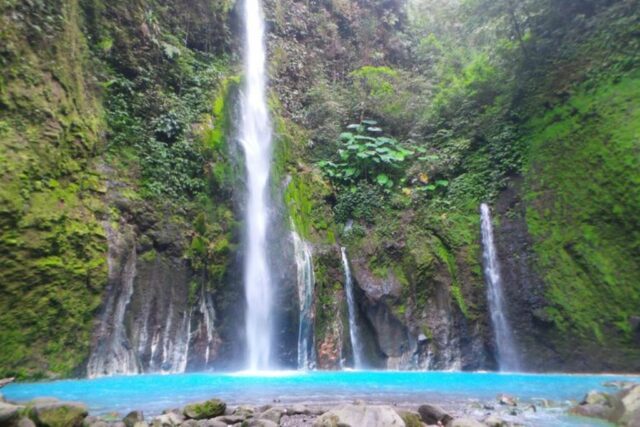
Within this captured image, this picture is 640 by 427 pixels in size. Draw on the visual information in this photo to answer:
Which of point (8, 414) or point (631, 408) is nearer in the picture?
point (8, 414)

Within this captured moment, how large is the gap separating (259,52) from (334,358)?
13351 millimetres

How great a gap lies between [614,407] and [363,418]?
3.88m

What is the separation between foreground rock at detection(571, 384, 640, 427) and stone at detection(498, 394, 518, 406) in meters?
0.87

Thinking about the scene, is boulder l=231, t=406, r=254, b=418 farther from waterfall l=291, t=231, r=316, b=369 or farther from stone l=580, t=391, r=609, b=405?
waterfall l=291, t=231, r=316, b=369

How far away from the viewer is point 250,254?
1399cm

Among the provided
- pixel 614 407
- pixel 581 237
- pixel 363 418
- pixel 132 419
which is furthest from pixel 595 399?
pixel 581 237

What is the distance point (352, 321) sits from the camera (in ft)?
47.4

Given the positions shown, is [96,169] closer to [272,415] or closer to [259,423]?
[272,415]

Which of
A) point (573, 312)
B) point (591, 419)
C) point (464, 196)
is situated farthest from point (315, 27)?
point (591, 419)

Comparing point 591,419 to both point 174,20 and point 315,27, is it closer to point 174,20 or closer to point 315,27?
point 174,20

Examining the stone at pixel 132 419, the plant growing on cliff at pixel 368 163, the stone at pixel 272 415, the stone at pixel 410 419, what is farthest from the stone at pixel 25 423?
the plant growing on cliff at pixel 368 163

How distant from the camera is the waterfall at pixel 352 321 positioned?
14039mm

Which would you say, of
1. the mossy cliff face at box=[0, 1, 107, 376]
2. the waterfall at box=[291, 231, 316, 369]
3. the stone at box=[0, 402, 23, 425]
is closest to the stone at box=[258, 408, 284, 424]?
the stone at box=[0, 402, 23, 425]

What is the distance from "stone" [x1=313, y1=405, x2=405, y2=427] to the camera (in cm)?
500
